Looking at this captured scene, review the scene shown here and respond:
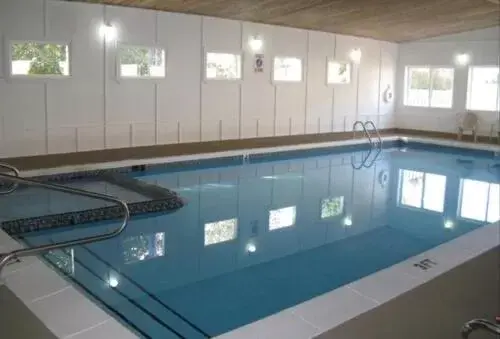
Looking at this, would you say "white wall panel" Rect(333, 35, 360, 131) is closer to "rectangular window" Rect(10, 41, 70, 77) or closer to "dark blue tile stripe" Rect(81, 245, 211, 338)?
"rectangular window" Rect(10, 41, 70, 77)

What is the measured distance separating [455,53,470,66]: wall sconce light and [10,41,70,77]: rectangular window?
31.2ft

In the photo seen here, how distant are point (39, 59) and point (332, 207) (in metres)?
5.26

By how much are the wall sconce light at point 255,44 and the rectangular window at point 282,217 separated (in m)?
5.18

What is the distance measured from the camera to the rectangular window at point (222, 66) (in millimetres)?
10836

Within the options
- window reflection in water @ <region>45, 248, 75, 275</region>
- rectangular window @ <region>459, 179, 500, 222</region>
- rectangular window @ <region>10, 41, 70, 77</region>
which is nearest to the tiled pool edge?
rectangular window @ <region>10, 41, 70, 77</region>

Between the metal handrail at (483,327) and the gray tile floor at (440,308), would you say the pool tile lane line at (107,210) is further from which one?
the metal handrail at (483,327)

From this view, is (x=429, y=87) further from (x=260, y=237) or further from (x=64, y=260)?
(x=64, y=260)

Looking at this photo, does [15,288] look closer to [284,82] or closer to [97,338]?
[97,338]

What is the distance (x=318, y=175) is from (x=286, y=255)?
4068 mm

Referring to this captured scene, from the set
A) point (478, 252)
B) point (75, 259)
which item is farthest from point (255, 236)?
point (478, 252)

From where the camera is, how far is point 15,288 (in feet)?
11.1

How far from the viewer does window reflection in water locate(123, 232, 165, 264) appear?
17.2 ft

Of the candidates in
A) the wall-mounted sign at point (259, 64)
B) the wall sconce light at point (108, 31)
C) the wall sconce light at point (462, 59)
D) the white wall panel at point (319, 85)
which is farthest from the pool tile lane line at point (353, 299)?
the wall sconce light at point (462, 59)

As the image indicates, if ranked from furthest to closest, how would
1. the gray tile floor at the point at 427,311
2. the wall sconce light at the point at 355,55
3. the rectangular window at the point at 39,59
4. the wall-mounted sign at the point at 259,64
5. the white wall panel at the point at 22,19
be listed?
the wall sconce light at the point at 355,55, the wall-mounted sign at the point at 259,64, the rectangular window at the point at 39,59, the white wall panel at the point at 22,19, the gray tile floor at the point at 427,311
